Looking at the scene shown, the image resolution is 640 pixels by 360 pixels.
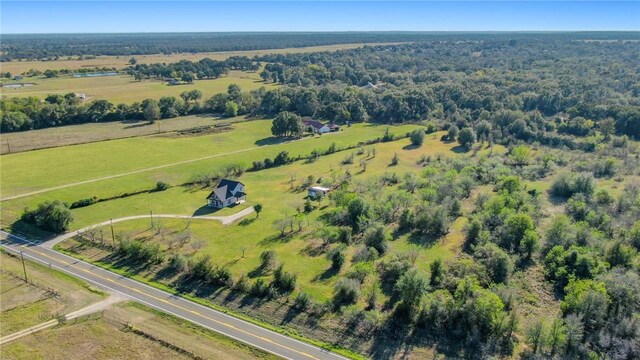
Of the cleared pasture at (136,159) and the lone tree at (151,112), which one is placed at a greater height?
the lone tree at (151,112)

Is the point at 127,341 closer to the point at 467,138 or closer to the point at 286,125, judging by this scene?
the point at 286,125

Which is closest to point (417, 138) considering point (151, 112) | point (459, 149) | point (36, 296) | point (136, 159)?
point (459, 149)

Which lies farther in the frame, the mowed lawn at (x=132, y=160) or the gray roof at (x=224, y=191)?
the mowed lawn at (x=132, y=160)

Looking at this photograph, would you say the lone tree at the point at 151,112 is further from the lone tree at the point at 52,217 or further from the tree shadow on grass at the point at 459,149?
the tree shadow on grass at the point at 459,149

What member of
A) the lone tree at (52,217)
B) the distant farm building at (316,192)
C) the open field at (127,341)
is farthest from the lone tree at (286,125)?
the open field at (127,341)

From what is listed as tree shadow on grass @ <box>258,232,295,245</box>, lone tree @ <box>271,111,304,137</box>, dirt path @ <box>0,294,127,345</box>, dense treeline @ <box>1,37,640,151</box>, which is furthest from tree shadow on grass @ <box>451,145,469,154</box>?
dirt path @ <box>0,294,127,345</box>

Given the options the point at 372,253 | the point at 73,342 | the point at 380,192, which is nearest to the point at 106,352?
the point at 73,342
